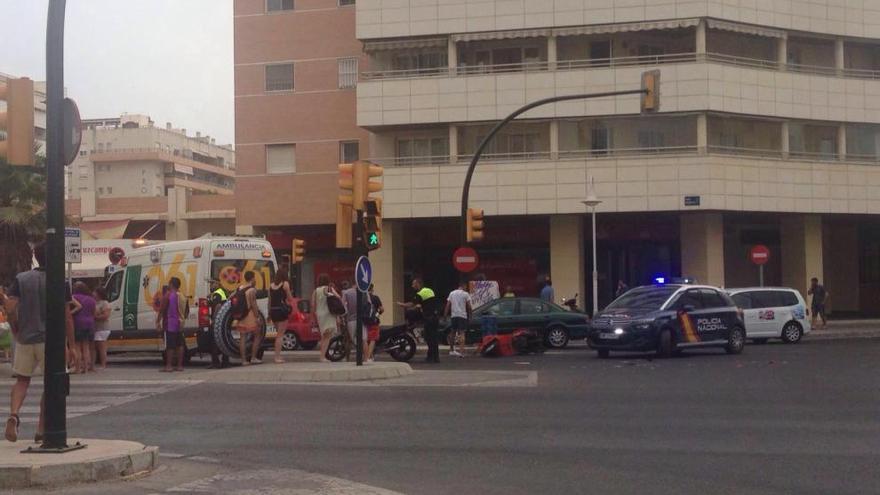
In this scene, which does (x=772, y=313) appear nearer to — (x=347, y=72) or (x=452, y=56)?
(x=452, y=56)

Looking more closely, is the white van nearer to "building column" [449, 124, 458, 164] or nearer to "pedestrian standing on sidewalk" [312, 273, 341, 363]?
"pedestrian standing on sidewalk" [312, 273, 341, 363]

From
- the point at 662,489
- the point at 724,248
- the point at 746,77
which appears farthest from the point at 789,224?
the point at 662,489

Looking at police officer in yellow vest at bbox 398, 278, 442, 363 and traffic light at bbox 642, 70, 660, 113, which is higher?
traffic light at bbox 642, 70, 660, 113

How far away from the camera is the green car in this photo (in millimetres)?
28656

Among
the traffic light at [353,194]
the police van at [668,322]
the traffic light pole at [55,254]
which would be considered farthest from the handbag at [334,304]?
the traffic light pole at [55,254]

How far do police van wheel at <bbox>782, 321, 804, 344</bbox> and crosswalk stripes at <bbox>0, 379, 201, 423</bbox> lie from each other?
57.7ft

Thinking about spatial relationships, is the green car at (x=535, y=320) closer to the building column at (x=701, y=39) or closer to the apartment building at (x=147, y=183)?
the building column at (x=701, y=39)

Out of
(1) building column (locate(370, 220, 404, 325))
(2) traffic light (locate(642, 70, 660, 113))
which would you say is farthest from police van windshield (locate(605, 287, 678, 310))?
(1) building column (locate(370, 220, 404, 325))

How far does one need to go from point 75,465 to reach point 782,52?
121ft

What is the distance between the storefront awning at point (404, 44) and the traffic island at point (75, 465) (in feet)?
107

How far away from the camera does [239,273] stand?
24.7 metres

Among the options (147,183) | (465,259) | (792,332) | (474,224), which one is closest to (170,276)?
(474,224)

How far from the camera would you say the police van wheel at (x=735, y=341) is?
2523 cm

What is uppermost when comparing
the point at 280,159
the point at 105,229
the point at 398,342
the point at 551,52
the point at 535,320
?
the point at 551,52
